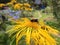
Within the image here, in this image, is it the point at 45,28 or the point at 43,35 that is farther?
the point at 45,28

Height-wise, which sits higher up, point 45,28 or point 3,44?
point 45,28

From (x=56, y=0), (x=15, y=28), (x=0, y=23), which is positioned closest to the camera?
(x=15, y=28)

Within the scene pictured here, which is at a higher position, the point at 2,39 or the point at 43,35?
the point at 43,35

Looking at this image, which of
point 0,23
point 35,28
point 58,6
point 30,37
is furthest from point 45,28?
point 58,6

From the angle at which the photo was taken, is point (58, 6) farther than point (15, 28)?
Yes

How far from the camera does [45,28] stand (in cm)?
177

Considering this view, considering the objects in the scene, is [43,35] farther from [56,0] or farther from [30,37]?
[56,0]

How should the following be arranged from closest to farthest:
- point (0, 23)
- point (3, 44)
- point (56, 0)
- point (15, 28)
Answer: point (15, 28) → point (3, 44) → point (0, 23) → point (56, 0)

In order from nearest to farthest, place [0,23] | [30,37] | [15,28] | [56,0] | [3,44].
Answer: [30,37]
[15,28]
[3,44]
[0,23]
[56,0]

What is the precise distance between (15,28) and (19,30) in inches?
2.3

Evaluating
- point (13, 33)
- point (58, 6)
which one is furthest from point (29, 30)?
point (58, 6)

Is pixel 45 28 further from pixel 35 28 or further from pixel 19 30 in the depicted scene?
pixel 19 30

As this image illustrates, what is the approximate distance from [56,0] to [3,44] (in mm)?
6837

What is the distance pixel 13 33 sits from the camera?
1740 millimetres
